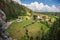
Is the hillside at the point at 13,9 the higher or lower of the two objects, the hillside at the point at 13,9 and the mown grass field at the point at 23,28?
the higher

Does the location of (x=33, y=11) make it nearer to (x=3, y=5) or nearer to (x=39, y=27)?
(x=39, y=27)

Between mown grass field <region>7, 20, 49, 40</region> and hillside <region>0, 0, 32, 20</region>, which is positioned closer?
mown grass field <region>7, 20, 49, 40</region>

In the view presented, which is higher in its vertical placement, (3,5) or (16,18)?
(3,5)

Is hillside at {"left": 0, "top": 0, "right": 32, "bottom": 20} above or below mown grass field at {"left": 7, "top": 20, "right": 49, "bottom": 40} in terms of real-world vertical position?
above

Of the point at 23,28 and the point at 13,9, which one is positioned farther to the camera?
the point at 13,9

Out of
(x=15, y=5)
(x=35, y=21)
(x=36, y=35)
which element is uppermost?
(x=15, y=5)

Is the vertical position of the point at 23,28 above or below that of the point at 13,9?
below

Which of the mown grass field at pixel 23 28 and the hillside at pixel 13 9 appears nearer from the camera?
the mown grass field at pixel 23 28

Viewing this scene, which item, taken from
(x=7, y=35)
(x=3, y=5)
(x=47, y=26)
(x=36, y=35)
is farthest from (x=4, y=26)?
(x=47, y=26)
